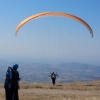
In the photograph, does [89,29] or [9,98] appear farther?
[89,29]

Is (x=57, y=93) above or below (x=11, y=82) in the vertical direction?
below

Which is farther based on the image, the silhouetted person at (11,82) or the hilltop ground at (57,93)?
the hilltop ground at (57,93)

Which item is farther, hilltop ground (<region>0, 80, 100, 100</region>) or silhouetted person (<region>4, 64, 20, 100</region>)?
hilltop ground (<region>0, 80, 100, 100</region>)

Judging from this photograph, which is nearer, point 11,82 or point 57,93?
point 11,82

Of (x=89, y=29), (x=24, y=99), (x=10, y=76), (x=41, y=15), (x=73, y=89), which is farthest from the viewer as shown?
(x=73, y=89)

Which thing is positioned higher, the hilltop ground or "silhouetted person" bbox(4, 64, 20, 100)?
"silhouetted person" bbox(4, 64, 20, 100)

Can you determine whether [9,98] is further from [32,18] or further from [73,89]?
[73,89]

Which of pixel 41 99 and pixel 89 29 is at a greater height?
pixel 89 29

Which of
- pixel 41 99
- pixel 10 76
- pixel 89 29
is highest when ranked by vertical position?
pixel 89 29

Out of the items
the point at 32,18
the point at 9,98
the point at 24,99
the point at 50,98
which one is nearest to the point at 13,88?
the point at 9,98

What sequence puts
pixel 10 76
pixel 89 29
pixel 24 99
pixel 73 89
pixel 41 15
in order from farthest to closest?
1. pixel 73 89
2. pixel 89 29
3. pixel 41 15
4. pixel 24 99
5. pixel 10 76

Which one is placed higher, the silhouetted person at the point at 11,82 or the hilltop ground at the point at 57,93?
the silhouetted person at the point at 11,82
